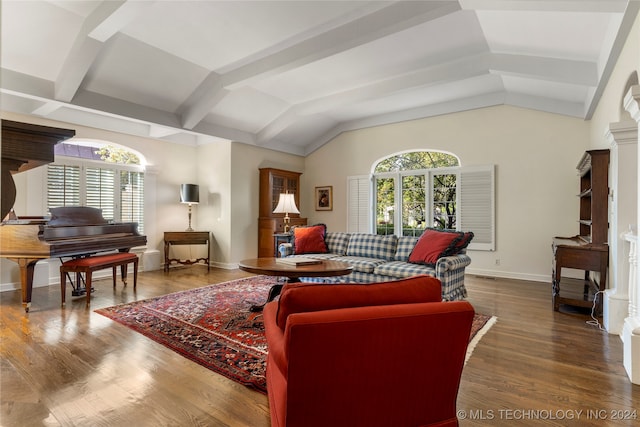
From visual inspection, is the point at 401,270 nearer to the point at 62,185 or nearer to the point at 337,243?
the point at 337,243

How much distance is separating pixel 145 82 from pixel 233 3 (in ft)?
6.65

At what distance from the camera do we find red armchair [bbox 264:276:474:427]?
138 cm

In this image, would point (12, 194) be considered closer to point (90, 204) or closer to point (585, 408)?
point (585, 408)

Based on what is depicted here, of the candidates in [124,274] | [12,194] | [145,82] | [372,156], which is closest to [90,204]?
[124,274]

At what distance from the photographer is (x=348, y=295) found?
155cm

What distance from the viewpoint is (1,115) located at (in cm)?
453

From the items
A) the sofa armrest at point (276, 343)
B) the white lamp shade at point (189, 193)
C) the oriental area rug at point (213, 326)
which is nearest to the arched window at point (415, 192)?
the oriental area rug at point (213, 326)

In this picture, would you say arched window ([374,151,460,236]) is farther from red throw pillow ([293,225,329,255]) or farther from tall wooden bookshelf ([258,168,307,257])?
red throw pillow ([293,225,329,255])

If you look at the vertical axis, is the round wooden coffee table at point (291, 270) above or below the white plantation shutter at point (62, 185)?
below

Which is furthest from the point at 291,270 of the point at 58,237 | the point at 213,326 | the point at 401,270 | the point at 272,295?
the point at 58,237

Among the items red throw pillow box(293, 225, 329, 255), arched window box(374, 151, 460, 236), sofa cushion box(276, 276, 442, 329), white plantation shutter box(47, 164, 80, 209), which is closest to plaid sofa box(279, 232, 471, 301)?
red throw pillow box(293, 225, 329, 255)

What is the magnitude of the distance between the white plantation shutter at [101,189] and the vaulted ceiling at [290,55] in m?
0.75

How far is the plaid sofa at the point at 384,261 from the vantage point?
3.80m

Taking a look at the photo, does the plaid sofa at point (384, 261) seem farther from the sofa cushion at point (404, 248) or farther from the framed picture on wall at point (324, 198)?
the framed picture on wall at point (324, 198)
